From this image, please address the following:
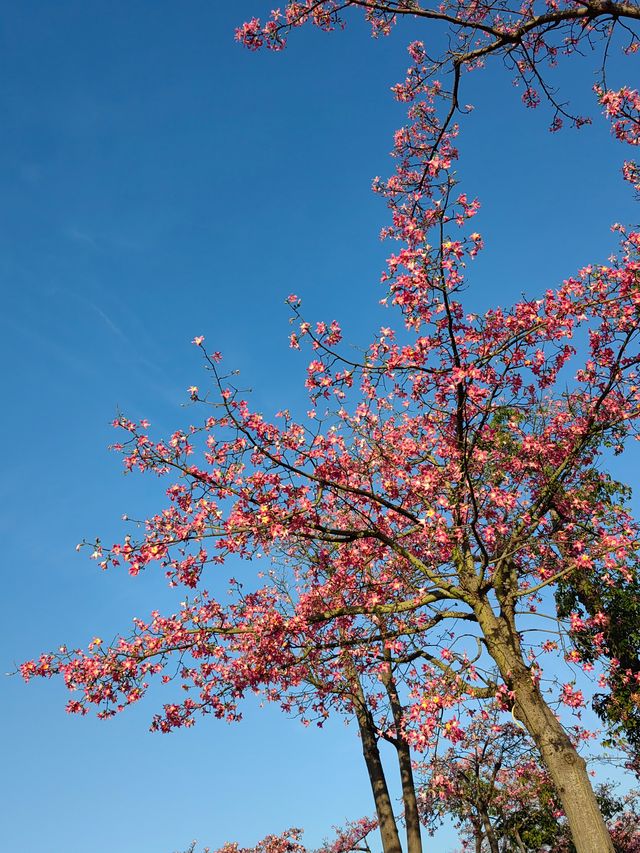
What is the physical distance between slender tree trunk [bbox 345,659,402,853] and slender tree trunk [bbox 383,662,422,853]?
0.39m

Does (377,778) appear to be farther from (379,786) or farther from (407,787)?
(407,787)

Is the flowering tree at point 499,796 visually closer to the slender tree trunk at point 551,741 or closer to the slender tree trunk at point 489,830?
the slender tree trunk at point 489,830

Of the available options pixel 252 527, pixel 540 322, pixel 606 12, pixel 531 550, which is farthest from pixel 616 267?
pixel 252 527

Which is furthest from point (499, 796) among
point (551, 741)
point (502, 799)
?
point (551, 741)

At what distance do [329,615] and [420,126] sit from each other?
7347mm

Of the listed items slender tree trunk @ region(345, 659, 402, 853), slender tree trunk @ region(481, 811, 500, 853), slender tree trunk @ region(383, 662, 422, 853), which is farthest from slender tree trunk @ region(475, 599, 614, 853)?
slender tree trunk @ region(481, 811, 500, 853)

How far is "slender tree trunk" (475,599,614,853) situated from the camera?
316 inches

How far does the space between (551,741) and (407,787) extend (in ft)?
36.2

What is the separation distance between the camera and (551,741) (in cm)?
845

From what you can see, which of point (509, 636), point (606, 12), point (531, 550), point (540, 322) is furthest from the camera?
point (531, 550)

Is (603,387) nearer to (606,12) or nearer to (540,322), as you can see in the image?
(540,322)

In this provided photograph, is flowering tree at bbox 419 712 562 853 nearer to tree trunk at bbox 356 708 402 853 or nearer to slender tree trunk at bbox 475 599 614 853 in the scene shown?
tree trunk at bbox 356 708 402 853

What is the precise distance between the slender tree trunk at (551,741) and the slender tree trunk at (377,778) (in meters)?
7.65

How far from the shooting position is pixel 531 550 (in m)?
11.4
